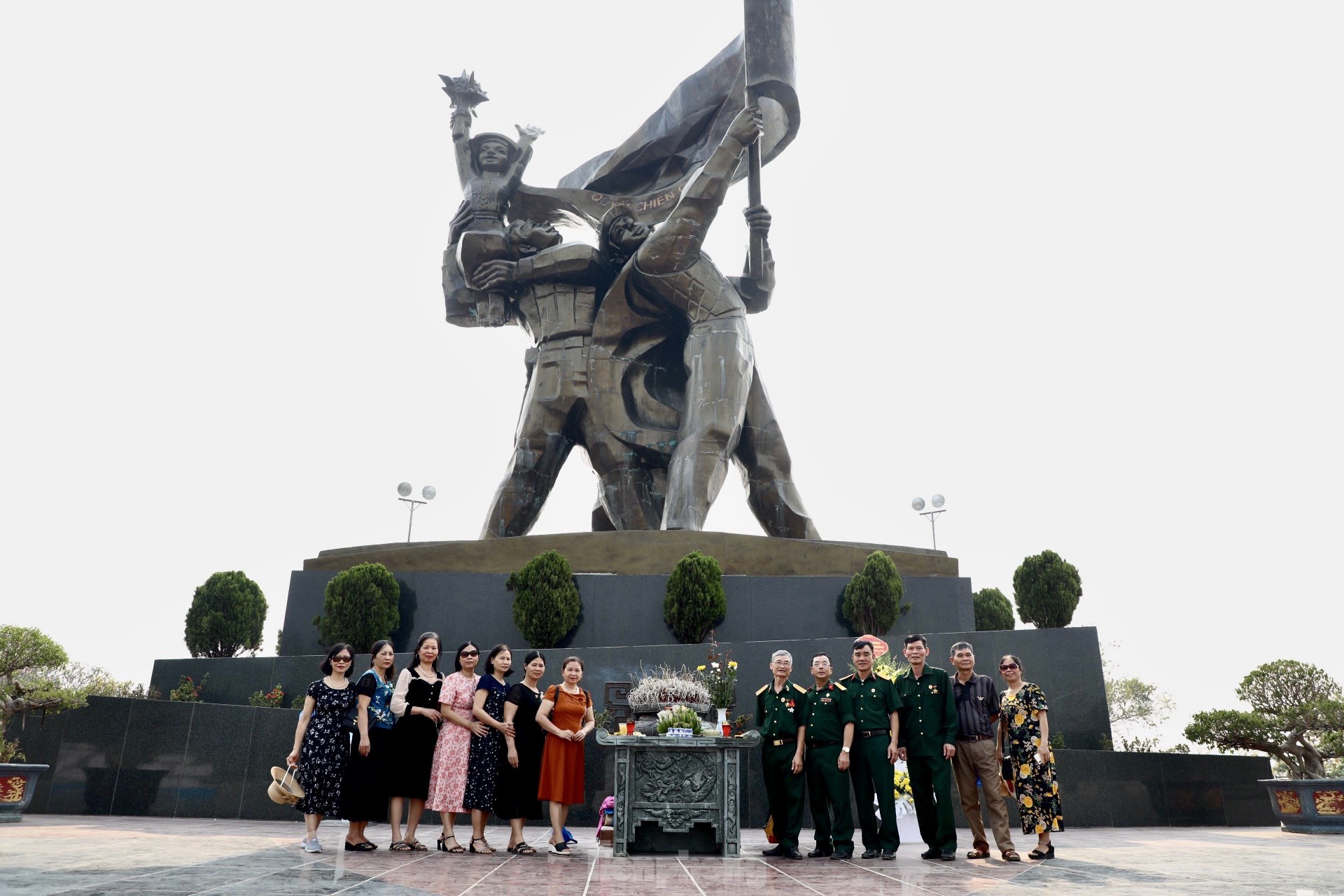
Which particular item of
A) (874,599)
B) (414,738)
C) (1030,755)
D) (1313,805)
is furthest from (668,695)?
(1313,805)

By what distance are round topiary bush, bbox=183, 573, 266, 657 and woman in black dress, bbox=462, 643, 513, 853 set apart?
7625mm

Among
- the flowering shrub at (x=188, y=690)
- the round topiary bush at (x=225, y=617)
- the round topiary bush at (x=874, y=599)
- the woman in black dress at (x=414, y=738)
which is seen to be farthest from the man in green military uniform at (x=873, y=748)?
A: the round topiary bush at (x=225, y=617)

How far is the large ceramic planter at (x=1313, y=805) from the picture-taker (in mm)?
8938

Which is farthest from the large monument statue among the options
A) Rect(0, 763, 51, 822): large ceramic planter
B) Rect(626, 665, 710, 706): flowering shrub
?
Rect(0, 763, 51, 822): large ceramic planter

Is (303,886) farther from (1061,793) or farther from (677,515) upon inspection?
(677,515)

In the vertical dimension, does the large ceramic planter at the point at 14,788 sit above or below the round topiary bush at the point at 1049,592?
below

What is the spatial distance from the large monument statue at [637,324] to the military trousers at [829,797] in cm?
757

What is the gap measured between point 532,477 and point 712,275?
14.2 feet

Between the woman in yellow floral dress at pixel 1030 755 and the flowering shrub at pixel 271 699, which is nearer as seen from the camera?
the woman in yellow floral dress at pixel 1030 755

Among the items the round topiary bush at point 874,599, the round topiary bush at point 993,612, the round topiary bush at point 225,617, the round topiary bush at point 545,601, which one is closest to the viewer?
the round topiary bush at point 545,601

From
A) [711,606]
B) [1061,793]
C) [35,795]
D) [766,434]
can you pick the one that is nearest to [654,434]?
[766,434]

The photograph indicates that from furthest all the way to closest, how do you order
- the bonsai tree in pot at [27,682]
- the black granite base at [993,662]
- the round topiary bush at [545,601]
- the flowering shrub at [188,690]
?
the round topiary bush at [545,601], the flowering shrub at [188,690], the black granite base at [993,662], the bonsai tree in pot at [27,682]

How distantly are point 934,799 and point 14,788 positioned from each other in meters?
7.52

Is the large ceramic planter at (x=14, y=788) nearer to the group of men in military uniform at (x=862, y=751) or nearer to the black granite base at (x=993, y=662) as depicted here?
the black granite base at (x=993, y=662)
